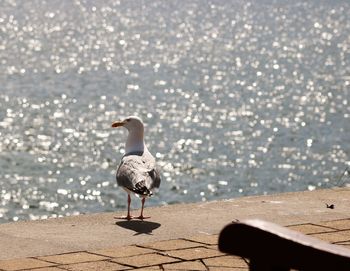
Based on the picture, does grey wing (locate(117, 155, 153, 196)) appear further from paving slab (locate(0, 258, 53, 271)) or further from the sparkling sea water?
the sparkling sea water

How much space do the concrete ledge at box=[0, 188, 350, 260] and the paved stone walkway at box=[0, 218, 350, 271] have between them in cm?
17

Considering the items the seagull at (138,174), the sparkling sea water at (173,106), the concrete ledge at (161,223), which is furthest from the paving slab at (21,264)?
the sparkling sea water at (173,106)

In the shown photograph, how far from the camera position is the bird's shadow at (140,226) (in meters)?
8.49

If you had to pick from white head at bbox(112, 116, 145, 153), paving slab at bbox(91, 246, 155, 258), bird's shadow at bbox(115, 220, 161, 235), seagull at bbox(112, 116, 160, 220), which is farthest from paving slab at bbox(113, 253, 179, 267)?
white head at bbox(112, 116, 145, 153)

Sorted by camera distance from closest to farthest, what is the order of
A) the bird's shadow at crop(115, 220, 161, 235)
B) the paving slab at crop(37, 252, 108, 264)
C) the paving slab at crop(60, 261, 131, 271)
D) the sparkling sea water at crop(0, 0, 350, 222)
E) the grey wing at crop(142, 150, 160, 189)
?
the paving slab at crop(60, 261, 131, 271) → the paving slab at crop(37, 252, 108, 264) → the bird's shadow at crop(115, 220, 161, 235) → the grey wing at crop(142, 150, 160, 189) → the sparkling sea water at crop(0, 0, 350, 222)

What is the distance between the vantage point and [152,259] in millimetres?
Result: 7270

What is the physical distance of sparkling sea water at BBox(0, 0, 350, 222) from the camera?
168 feet

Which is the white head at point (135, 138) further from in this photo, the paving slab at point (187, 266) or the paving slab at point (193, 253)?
the paving slab at point (187, 266)

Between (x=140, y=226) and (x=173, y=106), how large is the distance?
60029 mm

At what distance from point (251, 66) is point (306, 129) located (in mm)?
24417

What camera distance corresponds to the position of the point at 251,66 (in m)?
87.1

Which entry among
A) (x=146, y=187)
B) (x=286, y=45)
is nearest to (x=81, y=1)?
(x=286, y=45)

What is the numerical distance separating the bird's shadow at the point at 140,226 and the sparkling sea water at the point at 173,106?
2997cm

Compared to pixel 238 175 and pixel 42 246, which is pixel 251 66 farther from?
pixel 42 246
